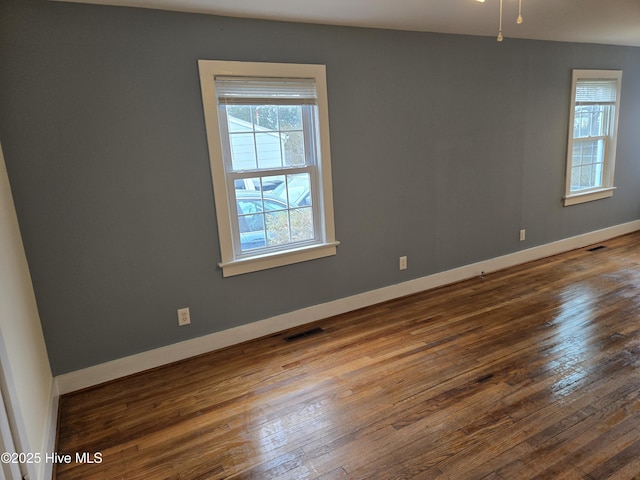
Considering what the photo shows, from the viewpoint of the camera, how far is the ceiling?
8.10 feet

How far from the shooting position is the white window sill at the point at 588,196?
4688mm

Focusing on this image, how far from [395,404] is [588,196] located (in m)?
4.12

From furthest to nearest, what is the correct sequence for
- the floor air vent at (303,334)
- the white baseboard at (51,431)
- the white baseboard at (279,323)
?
the floor air vent at (303,334), the white baseboard at (279,323), the white baseboard at (51,431)

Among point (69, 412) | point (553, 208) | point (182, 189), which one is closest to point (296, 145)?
point (182, 189)

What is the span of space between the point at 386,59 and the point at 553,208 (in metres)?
2.76

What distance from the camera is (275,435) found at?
6.68ft

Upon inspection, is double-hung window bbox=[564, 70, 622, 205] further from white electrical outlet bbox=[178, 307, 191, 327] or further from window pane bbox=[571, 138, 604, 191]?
white electrical outlet bbox=[178, 307, 191, 327]

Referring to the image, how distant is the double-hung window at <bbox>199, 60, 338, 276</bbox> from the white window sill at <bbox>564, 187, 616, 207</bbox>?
10.4 ft

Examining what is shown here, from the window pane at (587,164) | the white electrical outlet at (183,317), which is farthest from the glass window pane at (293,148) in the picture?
the window pane at (587,164)

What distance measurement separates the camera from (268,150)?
2.94m

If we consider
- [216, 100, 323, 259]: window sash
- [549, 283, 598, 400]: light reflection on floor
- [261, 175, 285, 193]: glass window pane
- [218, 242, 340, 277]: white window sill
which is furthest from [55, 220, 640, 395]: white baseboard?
[261, 175, 285, 193]: glass window pane

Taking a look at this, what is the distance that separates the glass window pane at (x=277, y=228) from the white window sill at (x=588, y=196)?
11.4 ft

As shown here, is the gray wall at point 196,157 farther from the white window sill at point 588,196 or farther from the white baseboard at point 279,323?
the white window sill at point 588,196

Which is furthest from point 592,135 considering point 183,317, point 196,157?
point 183,317
